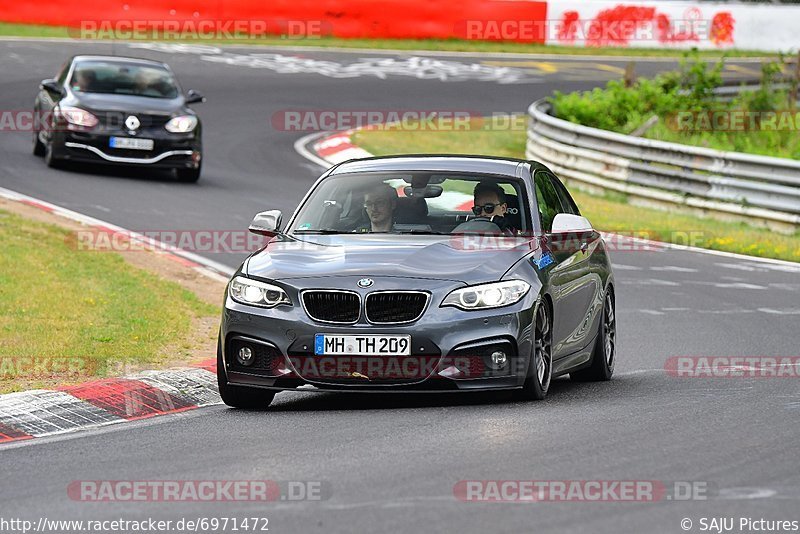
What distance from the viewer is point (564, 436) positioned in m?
7.95

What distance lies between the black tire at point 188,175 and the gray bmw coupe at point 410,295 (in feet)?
41.8

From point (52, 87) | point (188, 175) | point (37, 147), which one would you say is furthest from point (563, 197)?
point (37, 147)

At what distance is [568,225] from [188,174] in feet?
44.9

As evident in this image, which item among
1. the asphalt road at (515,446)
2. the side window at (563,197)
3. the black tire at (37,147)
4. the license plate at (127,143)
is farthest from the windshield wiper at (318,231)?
the black tire at (37,147)

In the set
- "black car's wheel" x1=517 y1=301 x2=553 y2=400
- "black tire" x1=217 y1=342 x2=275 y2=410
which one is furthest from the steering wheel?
"black tire" x1=217 y1=342 x2=275 y2=410

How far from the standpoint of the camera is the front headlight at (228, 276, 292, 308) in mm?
8961

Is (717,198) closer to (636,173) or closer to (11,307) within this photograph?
(636,173)

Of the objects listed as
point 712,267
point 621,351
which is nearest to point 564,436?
point 621,351

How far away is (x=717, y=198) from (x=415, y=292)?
14.2 m

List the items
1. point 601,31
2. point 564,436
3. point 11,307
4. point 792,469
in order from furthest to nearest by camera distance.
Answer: point 601,31, point 11,307, point 564,436, point 792,469

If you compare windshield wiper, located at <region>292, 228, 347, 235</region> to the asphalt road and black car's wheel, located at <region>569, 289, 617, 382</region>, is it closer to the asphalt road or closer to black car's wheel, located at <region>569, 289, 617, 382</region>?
the asphalt road

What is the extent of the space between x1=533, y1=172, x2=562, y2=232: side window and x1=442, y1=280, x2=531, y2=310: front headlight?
1.16 metres

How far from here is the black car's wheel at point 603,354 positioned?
422 inches

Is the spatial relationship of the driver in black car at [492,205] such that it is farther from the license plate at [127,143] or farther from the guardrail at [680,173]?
the license plate at [127,143]
